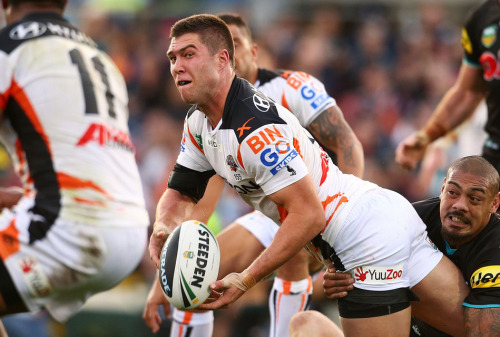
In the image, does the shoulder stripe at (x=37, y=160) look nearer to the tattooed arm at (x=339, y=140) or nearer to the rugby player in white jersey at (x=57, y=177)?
the rugby player in white jersey at (x=57, y=177)

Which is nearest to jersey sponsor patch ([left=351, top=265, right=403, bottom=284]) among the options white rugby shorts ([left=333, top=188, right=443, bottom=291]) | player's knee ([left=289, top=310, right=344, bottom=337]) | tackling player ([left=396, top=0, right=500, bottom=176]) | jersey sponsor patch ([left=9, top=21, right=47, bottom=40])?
white rugby shorts ([left=333, top=188, right=443, bottom=291])

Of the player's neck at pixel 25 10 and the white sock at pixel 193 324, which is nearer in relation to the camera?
the player's neck at pixel 25 10

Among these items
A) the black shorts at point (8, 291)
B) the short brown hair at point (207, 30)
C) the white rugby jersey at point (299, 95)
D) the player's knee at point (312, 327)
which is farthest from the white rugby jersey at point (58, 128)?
the white rugby jersey at point (299, 95)

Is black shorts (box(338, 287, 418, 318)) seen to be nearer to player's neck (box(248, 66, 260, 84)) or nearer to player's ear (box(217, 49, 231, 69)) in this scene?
player's ear (box(217, 49, 231, 69))

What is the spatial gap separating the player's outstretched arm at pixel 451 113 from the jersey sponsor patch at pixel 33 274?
3.33 m

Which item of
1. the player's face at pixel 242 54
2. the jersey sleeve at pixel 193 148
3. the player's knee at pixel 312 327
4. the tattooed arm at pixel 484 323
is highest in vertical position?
the player's face at pixel 242 54

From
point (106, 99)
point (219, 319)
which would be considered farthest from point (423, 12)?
point (106, 99)

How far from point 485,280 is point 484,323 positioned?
250 mm

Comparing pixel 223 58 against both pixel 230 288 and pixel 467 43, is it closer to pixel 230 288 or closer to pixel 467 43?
pixel 230 288

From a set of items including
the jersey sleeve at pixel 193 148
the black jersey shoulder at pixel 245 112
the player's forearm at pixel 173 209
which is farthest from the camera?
the player's forearm at pixel 173 209

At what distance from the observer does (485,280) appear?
171 inches

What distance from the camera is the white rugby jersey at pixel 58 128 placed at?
3.91 m

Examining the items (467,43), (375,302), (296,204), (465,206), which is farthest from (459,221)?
(467,43)

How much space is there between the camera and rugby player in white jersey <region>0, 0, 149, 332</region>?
389 cm
